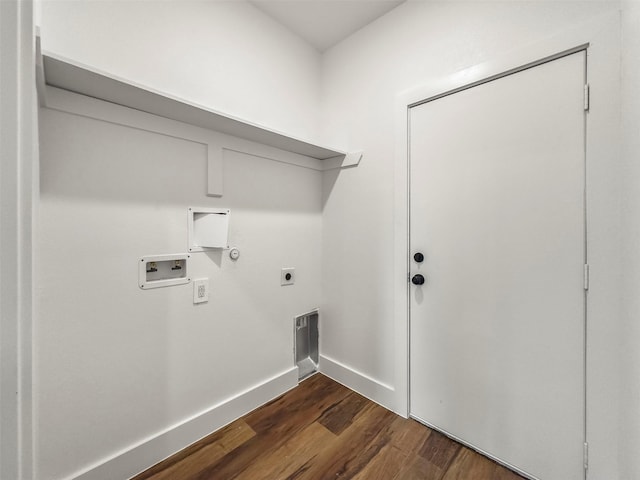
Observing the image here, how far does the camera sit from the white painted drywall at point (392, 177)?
1.05m

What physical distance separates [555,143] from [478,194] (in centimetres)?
36

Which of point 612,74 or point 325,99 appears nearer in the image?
point 612,74

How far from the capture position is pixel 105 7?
1.17 metres

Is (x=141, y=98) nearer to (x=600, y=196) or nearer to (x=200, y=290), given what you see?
(x=200, y=290)

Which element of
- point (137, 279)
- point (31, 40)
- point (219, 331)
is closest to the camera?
point (31, 40)

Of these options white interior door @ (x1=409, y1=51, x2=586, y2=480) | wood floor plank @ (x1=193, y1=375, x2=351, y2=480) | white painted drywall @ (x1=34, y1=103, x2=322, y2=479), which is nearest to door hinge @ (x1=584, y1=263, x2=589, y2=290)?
white interior door @ (x1=409, y1=51, x2=586, y2=480)

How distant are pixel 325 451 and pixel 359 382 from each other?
57 cm

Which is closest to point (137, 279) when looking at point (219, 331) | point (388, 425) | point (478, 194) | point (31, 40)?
point (219, 331)

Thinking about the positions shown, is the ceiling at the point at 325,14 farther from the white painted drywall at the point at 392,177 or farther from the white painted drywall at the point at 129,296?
the white painted drywall at the point at 129,296

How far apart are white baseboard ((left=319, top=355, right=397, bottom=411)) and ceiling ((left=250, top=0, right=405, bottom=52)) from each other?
250 cm

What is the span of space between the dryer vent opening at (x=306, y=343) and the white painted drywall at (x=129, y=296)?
32 centimetres

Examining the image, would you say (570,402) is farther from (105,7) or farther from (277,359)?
(105,7)

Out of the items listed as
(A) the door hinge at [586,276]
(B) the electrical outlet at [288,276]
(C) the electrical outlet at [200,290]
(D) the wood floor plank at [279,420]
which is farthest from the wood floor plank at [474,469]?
(C) the electrical outlet at [200,290]

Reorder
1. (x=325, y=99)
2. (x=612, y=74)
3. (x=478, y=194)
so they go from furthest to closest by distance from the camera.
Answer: (x=325, y=99) < (x=478, y=194) < (x=612, y=74)
